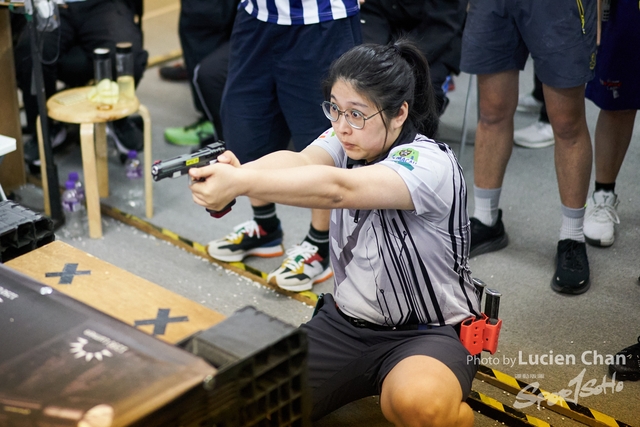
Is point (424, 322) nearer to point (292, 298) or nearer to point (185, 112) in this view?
point (292, 298)

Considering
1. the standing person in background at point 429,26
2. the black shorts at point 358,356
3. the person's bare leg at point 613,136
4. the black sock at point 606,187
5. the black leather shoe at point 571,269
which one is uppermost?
the standing person in background at point 429,26

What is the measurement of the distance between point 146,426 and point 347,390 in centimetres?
71

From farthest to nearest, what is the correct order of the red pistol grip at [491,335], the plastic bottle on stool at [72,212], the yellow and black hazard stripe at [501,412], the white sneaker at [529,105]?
1. the white sneaker at [529,105]
2. the plastic bottle on stool at [72,212]
3. the yellow and black hazard stripe at [501,412]
4. the red pistol grip at [491,335]

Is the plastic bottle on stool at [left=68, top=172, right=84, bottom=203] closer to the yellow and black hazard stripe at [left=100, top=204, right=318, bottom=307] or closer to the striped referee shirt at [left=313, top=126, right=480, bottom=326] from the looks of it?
the yellow and black hazard stripe at [left=100, top=204, right=318, bottom=307]

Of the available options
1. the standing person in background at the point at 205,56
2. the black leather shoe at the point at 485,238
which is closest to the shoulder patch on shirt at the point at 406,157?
the black leather shoe at the point at 485,238

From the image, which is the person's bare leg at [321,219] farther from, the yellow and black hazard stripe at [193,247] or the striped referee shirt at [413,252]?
the striped referee shirt at [413,252]

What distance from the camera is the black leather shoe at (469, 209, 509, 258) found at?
8.83ft

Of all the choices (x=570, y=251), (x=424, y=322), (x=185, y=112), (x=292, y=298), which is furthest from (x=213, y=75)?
(x=424, y=322)

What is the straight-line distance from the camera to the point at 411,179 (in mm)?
1497

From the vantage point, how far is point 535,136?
354 centimetres

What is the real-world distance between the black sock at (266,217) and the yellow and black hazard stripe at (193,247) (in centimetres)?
16

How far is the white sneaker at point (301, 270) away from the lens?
248 cm

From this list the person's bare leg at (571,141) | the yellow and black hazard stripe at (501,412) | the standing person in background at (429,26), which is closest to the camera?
the yellow and black hazard stripe at (501,412)

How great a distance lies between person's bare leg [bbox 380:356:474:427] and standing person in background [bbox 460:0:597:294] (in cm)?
108
